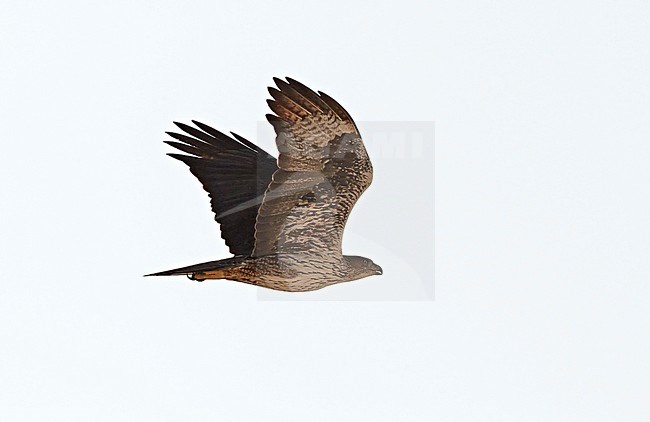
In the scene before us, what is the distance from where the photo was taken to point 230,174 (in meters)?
11.6

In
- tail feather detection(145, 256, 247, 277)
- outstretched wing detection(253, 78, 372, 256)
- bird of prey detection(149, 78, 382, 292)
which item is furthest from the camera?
tail feather detection(145, 256, 247, 277)

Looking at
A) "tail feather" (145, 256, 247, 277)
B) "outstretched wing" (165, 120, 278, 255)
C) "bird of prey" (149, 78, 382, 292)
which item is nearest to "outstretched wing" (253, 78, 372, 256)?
Result: "bird of prey" (149, 78, 382, 292)

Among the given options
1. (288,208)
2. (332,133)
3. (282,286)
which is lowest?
(282,286)

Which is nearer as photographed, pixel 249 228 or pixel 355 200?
pixel 355 200

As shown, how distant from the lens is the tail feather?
34.6 feet

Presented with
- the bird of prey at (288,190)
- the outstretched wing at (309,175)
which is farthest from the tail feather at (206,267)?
the outstretched wing at (309,175)

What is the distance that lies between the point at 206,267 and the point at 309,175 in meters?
1.36

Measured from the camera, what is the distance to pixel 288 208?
34.5ft

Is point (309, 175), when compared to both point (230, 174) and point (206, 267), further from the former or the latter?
point (230, 174)

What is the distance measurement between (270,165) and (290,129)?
2.04 metres

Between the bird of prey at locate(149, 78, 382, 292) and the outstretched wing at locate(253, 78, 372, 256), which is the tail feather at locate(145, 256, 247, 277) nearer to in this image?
the bird of prey at locate(149, 78, 382, 292)

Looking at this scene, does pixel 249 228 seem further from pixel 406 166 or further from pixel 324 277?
pixel 406 166

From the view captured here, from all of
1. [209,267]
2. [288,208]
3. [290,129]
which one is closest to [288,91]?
[290,129]

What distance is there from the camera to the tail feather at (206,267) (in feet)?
34.6
